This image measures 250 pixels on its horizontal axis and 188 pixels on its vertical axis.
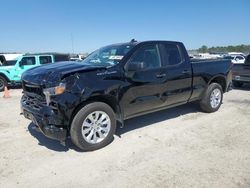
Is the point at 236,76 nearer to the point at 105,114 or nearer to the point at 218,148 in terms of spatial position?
the point at 218,148

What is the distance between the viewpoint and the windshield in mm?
5004

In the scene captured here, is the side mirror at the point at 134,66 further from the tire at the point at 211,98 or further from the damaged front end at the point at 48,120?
the tire at the point at 211,98

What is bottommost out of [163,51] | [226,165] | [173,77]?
[226,165]

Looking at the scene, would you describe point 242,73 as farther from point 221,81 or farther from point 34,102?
point 34,102

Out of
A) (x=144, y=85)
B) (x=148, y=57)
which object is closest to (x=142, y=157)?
(x=144, y=85)

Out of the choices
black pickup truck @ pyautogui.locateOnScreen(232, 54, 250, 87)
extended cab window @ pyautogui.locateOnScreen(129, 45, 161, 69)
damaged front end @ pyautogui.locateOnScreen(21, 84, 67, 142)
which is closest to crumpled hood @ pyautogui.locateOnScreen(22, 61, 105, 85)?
damaged front end @ pyautogui.locateOnScreen(21, 84, 67, 142)

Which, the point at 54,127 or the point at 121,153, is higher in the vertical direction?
the point at 54,127

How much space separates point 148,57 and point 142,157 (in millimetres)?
2082

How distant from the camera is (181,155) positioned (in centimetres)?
430

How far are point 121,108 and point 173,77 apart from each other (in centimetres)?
152

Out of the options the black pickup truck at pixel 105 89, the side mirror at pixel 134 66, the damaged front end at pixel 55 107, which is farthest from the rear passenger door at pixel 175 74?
the damaged front end at pixel 55 107

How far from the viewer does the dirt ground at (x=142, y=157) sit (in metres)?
3.55

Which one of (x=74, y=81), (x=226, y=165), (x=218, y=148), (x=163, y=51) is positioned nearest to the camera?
(x=226, y=165)

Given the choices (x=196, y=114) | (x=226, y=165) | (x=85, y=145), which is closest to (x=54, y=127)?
(x=85, y=145)
